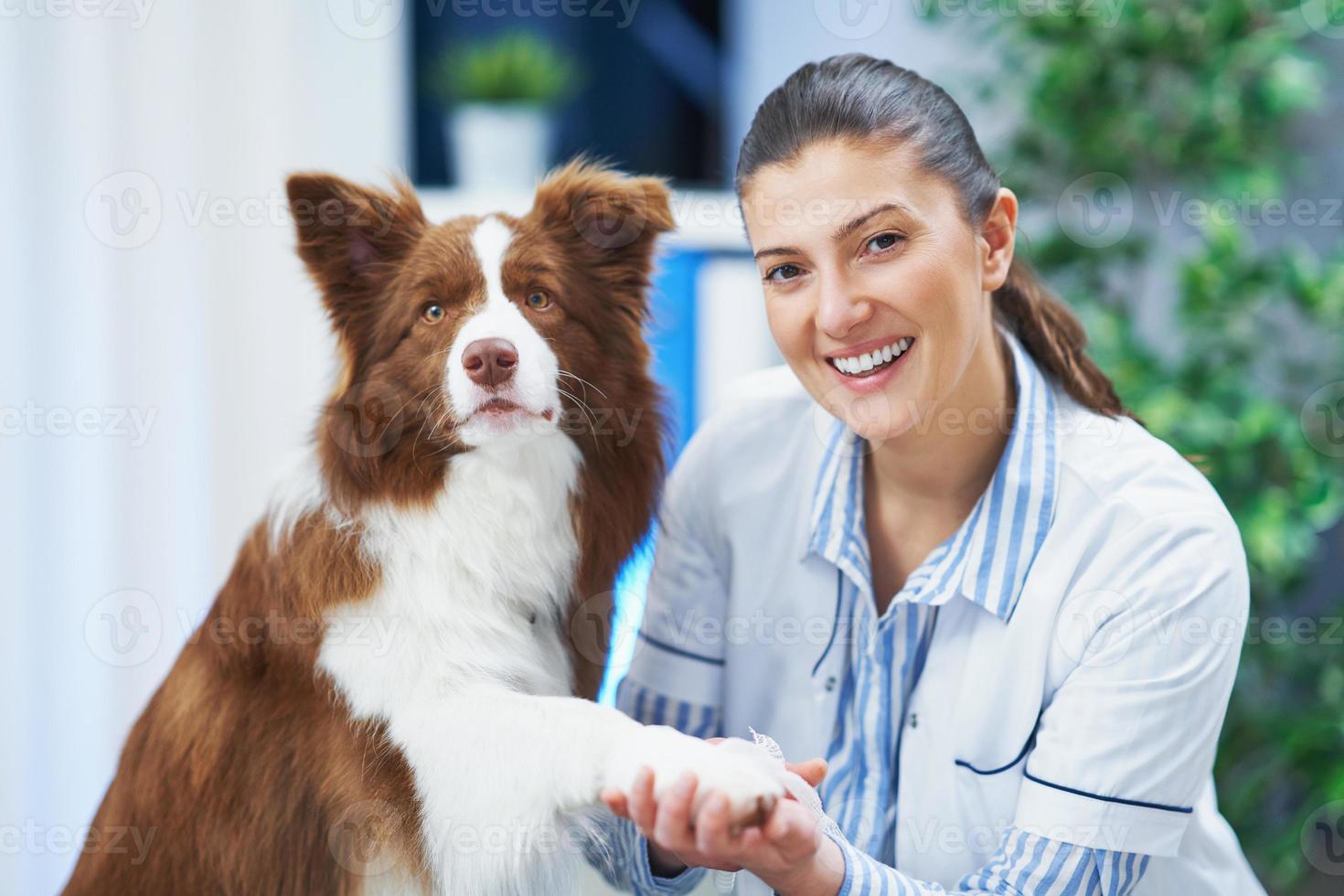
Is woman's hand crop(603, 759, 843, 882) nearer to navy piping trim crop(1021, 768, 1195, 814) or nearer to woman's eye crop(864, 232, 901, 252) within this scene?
navy piping trim crop(1021, 768, 1195, 814)

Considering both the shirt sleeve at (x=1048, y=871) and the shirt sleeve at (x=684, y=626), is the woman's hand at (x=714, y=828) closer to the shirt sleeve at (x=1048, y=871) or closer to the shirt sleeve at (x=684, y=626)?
the shirt sleeve at (x=1048, y=871)

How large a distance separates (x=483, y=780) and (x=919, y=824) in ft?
2.16

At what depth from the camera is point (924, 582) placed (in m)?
1.49

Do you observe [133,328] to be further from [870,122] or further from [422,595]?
[870,122]

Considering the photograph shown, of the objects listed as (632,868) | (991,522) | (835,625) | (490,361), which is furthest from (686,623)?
(490,361)

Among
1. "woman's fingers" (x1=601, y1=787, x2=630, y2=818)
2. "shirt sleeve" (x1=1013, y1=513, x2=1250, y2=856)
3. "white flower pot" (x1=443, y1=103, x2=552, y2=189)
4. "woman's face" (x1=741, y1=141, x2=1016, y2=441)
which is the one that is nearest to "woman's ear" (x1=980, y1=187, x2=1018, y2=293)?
"woman's face" (x1=741, y1=141, x2=1016, y2=441)

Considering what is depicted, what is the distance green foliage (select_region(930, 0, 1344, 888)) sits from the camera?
2.62 metres

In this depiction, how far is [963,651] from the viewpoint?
148cm

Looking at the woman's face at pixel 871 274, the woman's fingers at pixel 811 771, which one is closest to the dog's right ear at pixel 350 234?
the woman's face at pixel 871 274

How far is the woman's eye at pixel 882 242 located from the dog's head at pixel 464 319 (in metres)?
0.28

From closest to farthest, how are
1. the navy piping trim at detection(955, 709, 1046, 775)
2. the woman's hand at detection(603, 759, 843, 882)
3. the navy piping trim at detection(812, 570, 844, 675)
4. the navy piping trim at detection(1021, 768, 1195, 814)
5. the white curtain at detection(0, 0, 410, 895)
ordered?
the woman's hand at detection(603, 759, 843, 882) < the navy piping trim at detection(1021, 768, 1195, 814) < the navy piping trim at detection(955, 709, 1046, 775) < the navy piping trim at detection(812, 570, 844, 675) < the white curtain at detection(0, 0, 410, 895)

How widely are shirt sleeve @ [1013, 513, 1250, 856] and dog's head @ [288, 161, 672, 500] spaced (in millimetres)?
667

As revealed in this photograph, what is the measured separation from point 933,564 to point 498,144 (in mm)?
2028

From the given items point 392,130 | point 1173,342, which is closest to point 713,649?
point 392,130
